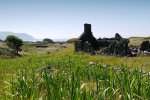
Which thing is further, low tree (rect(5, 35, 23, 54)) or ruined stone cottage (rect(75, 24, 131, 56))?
low tree (rect(5, 35, 23, 54))

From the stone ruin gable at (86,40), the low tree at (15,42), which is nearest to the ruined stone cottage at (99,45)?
the stone ruin gable at (86,40)

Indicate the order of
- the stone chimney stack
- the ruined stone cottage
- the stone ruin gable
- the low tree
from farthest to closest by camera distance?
the low tree
the stone chimney stack
the stone ruin gable
the ruined stone cottage

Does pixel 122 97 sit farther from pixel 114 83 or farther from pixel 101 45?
pixel 101 45

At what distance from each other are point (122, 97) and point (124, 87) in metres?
0.49

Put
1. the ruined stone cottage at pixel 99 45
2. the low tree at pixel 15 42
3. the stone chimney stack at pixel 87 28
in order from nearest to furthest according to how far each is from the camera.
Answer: the ruined stone cottage at pixel 99 45 < the stone chimney stack at pixel 87 28 < the low tree at pixel 15 42

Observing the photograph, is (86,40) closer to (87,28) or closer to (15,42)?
(87,28)

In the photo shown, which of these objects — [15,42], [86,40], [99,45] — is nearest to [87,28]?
[86,40]

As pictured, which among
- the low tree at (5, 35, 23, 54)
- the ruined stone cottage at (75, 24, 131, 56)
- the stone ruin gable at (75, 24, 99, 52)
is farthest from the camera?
the low tree at (5, 35, 23, 54)

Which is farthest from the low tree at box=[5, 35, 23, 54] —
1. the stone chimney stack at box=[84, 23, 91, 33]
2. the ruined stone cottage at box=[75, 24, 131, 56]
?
the ruined stone cottage at box=[75, 24, 131, 56]

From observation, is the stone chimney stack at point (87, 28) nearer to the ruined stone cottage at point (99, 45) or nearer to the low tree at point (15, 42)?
the ruined stone cottage at point (99, 45)

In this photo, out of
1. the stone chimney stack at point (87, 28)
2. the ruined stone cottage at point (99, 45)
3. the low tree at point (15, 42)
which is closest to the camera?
the ruined stone cottage at point (99, 45)

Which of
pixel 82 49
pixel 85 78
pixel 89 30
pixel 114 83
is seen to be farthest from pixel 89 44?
pixel 114 83

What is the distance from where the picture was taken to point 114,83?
10.9 meters

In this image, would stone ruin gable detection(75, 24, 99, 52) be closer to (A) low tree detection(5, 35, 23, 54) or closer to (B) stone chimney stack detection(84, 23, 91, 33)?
(B) stone chimney stack detection(84, 23, 91, 33)
